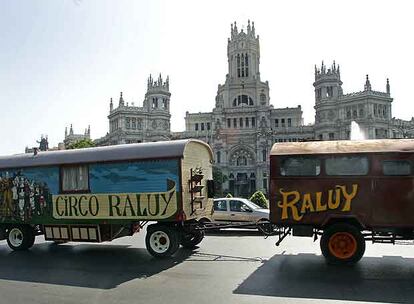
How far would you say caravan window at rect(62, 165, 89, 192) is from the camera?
46.6 feet

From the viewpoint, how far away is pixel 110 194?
1376 centimetres

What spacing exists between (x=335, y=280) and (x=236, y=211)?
35.3ft

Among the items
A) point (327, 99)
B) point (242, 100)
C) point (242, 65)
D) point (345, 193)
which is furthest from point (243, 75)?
point (345, 193)

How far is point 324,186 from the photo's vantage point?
11.4 metres

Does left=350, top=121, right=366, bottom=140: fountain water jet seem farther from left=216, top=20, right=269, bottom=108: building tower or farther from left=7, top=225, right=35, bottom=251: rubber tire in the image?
left=7, top=225, right=35, bottom=251: rubber tire

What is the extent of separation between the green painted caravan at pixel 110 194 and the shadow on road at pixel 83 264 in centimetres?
58

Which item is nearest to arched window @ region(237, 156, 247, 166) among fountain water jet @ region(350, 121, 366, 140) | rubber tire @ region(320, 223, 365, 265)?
fountain water jet @ region(350, 121, 366, 140)

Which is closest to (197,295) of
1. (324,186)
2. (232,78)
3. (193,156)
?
(324,186)

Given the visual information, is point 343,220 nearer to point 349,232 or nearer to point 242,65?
point 349,232

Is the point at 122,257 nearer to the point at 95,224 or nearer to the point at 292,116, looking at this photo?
the point at 95,224

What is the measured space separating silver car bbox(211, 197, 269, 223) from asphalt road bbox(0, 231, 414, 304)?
15.6 feet

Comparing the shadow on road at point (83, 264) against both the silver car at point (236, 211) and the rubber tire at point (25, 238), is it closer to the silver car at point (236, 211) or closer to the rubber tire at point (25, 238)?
the rubber tire at point (25, 238)

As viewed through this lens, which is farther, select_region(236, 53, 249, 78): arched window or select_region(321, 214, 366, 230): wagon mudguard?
select_region(236, 53, 249, 78): arched window

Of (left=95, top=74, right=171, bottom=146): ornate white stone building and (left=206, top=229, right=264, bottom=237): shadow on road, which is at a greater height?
(left=95, top=74, right=171, bottom=146): ornate white stone building
